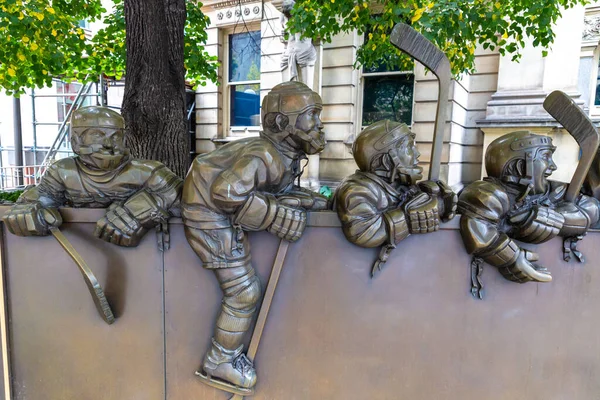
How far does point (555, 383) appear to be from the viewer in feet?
5.76

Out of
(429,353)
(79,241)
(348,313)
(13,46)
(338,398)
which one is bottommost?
(338,398)

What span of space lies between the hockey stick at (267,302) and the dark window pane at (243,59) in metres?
8.18

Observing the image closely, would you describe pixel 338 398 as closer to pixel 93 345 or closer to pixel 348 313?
pixel 348 313

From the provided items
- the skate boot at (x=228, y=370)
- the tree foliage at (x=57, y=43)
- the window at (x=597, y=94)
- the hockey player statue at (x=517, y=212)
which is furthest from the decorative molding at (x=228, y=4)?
the skate boot at (x=228, y=370)

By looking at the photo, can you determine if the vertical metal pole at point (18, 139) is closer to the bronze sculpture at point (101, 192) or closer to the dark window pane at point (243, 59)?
the dark window pane at point (243, 59)

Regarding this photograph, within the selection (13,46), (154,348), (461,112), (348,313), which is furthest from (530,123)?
(13,46)

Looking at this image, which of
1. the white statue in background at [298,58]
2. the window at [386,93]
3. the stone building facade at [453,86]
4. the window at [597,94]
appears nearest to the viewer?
the stone building facade at [453,86]

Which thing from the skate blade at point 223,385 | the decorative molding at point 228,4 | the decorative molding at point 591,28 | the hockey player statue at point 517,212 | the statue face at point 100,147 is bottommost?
the skate blade at point 223,385

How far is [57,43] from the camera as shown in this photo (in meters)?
4.32

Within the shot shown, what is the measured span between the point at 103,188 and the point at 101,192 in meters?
0.02

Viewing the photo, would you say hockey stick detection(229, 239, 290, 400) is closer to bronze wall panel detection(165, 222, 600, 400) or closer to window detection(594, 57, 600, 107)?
bronze wall panel detection(165, 222, 600, 400)

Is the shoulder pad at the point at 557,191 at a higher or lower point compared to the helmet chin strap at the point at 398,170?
lower

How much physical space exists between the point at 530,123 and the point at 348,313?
6.13 meters

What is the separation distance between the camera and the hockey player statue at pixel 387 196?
156cm
